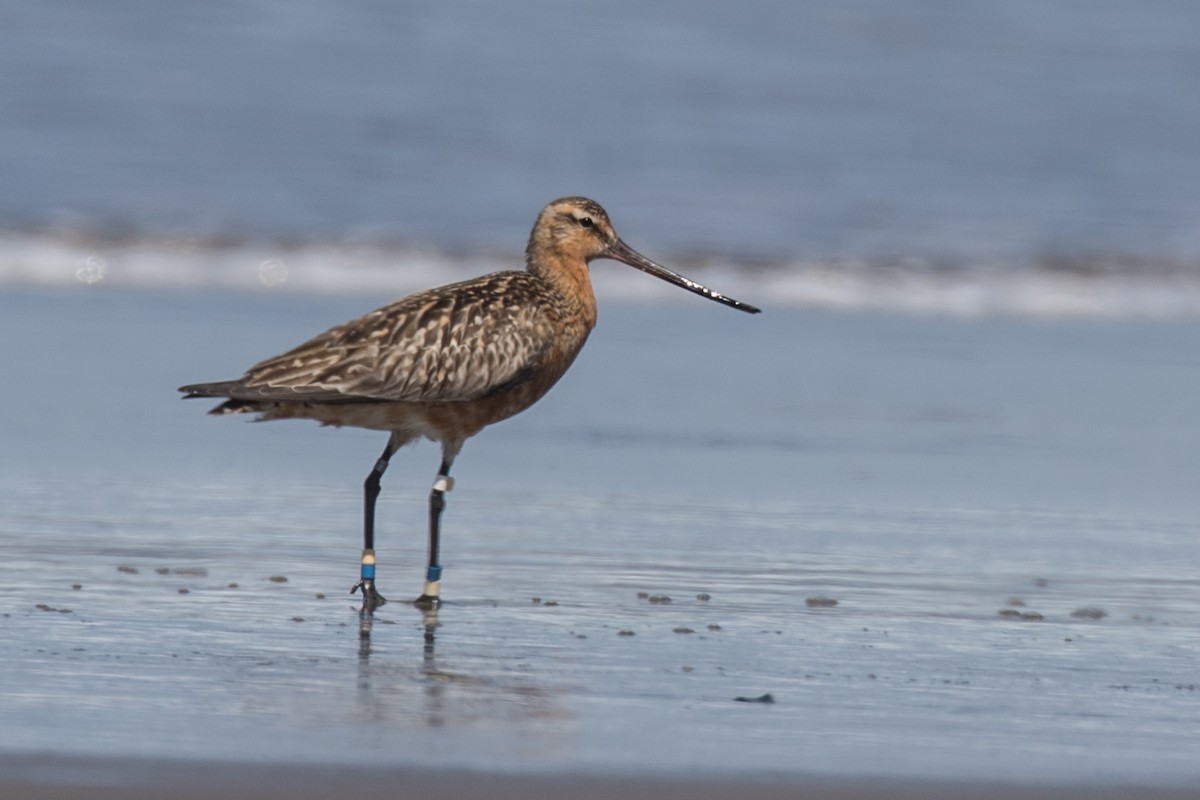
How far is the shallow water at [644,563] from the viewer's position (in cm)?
420

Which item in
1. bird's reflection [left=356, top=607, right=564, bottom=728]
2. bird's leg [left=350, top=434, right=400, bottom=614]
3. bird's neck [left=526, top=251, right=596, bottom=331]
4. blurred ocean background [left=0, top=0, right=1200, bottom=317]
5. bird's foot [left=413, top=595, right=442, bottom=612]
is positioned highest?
blurred ocean background [left=0, top=0, right=1200, bottom=317]

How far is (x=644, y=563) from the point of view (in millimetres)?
6254

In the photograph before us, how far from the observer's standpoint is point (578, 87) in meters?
17.6

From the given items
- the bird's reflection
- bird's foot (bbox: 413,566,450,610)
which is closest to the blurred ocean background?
bird's foot (bbox: 413,566,450,610)

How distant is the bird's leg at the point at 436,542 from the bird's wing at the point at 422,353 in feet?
0.74

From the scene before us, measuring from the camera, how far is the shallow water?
13.8ft

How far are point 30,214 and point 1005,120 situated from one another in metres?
8.08

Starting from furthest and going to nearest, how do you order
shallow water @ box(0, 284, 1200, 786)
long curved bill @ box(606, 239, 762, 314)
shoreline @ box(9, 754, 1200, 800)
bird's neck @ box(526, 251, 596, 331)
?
long curved bill @ box(606, 239, 762, 314) < bird's neck @ box(526, 251, 596, 331) < shallow water @ box(0, 284, 1200, 786) < shoreline @ box(9, 754, 1200, 800)

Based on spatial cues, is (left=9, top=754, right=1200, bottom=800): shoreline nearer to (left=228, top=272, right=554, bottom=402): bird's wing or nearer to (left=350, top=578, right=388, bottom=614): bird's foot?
(left=350, top=578, right=388, bottom=614): bird's foot

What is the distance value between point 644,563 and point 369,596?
941 mm

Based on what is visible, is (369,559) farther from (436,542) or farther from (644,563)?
(644,563)

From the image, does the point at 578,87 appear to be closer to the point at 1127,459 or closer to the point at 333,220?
the point at 333,220

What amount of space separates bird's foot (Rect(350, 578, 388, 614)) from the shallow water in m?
0.05

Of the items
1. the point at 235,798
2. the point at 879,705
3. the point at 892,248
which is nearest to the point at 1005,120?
the point at 892,248
